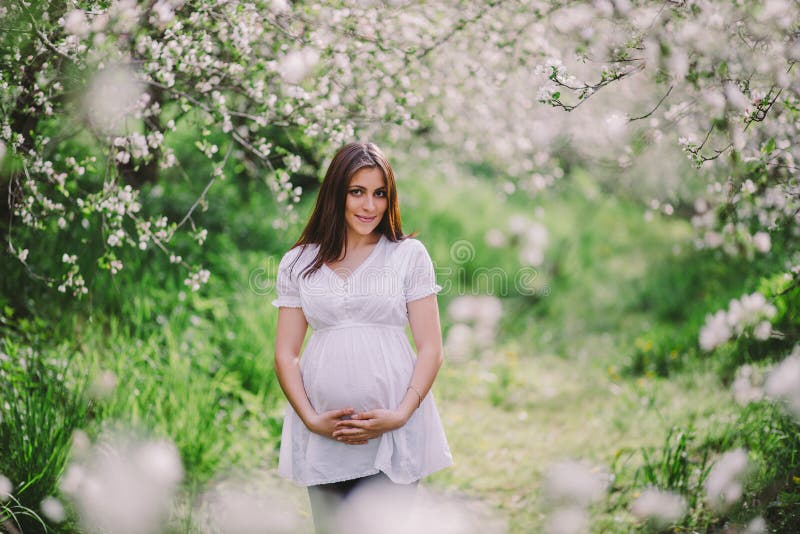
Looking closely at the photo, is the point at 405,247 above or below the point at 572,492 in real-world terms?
above

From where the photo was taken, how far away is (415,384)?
2.38 metres

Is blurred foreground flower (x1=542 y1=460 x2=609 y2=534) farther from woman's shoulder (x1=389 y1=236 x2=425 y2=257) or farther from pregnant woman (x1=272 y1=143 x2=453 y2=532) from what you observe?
woman's shoulder (x1=389 y1=236 x2=425 y2=257)

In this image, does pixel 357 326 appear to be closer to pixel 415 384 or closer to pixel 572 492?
pixel 415 384

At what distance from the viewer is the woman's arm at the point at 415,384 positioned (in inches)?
90.4

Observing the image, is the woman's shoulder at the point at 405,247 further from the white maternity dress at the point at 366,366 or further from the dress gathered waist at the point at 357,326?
the dress gathered waist at the point at 357,326

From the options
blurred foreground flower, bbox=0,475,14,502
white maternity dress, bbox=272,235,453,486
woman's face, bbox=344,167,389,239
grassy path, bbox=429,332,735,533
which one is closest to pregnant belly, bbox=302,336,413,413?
white maternity dress, bbox=272,235,453,486

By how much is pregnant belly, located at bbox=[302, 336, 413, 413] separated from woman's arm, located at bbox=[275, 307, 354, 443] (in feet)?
0.19

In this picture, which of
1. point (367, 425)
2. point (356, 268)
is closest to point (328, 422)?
point (367, 425)

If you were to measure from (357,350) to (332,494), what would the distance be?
55cm

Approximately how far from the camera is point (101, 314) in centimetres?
428

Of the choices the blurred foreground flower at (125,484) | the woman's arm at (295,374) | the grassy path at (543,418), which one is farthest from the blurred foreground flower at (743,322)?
the blurred foreground flower at (125,484)

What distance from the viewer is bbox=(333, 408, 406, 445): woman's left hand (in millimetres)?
2287

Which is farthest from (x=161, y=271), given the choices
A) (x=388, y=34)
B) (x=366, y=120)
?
(x=388, y=34)

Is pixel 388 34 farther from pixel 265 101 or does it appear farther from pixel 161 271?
pixel 161 271
